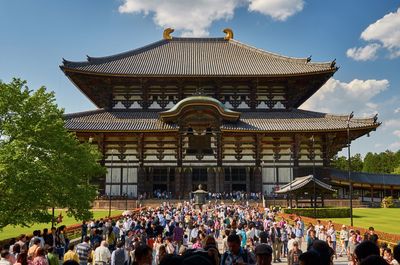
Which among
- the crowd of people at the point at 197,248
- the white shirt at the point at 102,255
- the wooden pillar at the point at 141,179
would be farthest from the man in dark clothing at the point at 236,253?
the wooden pillar at the point at 141,179

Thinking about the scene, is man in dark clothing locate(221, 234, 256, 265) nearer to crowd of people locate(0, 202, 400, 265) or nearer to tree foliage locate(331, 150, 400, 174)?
crowd of people locate(0, 202, 400, 265)

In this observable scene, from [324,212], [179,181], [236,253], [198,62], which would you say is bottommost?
[324,212]

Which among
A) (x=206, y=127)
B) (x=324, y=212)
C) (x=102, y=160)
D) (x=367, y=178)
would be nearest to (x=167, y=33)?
(x=206, y=127)

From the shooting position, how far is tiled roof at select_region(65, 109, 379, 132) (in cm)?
5075

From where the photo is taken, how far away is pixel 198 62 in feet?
203

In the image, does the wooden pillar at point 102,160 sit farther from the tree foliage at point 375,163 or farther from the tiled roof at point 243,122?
the tree foliage at point 375,163

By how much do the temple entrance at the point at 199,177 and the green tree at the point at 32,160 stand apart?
95.3 feet

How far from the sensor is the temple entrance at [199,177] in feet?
175

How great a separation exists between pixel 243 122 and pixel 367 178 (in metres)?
20.3

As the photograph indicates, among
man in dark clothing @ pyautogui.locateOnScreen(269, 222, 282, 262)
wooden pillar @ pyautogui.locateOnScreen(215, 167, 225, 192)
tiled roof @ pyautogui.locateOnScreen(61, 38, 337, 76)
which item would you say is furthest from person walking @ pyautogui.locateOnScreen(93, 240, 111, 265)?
tiled roof @ pyautogui.locateOnScreen(61, 38, 337, 76)

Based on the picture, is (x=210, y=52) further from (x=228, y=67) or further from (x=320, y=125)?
(x=320, y=125)

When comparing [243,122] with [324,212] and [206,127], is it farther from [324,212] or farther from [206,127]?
[324,212]

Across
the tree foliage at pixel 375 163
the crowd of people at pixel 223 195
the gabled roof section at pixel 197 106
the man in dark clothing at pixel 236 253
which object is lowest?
the crowd of people at pixel 223 195

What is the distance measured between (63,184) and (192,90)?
123 ft
